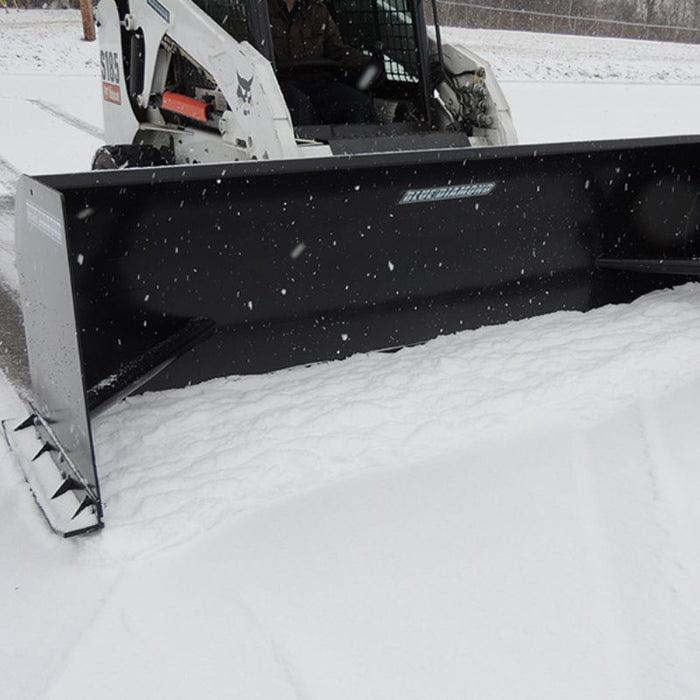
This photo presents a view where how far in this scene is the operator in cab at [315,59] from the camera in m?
4.27

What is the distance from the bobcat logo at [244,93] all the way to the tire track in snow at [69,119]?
20.5 feet

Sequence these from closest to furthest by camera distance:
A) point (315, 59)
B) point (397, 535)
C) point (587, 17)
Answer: point (397, 535), point (315, 59), point (587, 17)

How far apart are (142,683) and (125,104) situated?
3.69 meters

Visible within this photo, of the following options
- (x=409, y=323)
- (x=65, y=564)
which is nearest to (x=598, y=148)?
(x=409, y=323)

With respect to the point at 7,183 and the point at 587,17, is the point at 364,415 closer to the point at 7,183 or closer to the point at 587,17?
the point at 7,183

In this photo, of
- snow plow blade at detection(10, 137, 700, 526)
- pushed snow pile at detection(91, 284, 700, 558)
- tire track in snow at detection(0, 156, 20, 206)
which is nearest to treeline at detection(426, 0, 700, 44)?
tire track in snow at detection(0, 156, 20, 206)

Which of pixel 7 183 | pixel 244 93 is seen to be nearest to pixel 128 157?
pixel 244 93

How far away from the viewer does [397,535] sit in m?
2.50

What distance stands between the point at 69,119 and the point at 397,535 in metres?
9.68

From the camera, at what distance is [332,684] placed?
6.31ft

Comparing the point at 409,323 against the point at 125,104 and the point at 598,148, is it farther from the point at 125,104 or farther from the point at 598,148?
the point at 125,104

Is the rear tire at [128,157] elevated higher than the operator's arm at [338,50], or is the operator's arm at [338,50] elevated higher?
the operator's arm at [338,50]

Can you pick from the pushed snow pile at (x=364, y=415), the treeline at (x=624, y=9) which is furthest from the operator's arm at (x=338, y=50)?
the treeline at (x=624, y=9)

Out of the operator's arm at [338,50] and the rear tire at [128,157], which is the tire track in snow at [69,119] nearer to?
the rear tire at [128,157]
